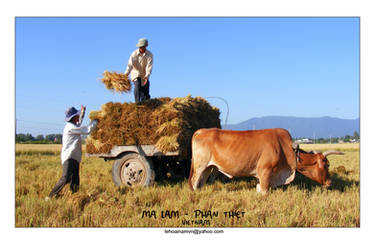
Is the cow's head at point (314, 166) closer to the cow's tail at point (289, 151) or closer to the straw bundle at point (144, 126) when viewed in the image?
the cow's tail at point (289, 151)

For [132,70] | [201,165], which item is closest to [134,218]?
[201,165]

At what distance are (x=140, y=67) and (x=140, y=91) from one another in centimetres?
61

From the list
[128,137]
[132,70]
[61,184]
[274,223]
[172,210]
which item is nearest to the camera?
[274,223]

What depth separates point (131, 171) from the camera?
299 inches

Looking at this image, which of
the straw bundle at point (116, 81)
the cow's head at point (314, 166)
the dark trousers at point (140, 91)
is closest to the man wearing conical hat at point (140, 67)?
the dark trousers at point (140, 91)

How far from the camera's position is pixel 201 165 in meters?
7.05

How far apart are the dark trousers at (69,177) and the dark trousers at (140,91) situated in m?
2.22

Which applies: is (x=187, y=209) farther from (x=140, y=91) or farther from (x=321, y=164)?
(x=140, y=91)

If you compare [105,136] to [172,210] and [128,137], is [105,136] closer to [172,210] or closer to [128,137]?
[128,137]

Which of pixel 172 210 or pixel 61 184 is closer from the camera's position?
pixel 172 210

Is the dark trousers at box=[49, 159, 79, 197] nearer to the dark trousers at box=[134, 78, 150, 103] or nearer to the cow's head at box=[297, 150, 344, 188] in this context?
the dark trousers at box=[134, 78, 150, 103]

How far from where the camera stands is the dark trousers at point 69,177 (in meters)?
6.72

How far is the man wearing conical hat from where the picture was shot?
8.30m
